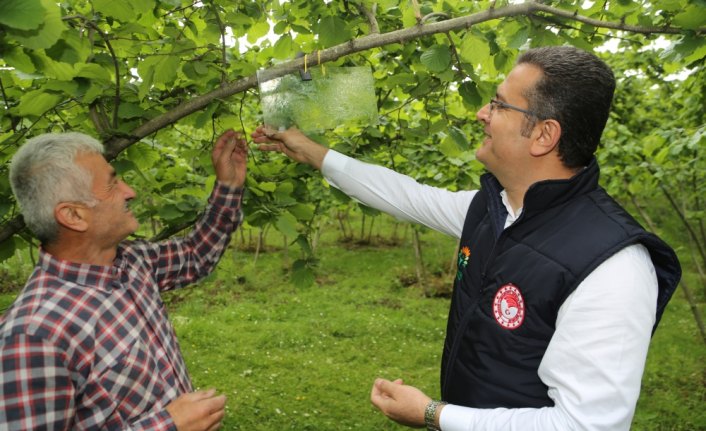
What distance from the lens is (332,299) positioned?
10594 mm

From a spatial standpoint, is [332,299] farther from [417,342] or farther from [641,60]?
[641,60]

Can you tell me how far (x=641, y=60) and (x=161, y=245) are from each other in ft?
22.2

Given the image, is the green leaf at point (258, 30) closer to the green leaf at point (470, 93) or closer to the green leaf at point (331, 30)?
the green leaf at point (331, 30)

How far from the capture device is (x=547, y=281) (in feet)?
5.39

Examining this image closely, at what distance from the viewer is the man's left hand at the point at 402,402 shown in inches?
71.8

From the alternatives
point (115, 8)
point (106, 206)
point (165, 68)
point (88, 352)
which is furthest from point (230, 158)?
point (88, 352)

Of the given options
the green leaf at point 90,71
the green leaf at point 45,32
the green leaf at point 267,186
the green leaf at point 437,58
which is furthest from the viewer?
the green leaf at point 267,186

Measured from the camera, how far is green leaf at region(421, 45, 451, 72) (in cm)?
234

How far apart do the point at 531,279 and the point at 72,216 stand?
60.9 inches

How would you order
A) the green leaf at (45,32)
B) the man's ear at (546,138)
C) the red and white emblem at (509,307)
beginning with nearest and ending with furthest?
the green leaf at (45,32) → the red and white emblem at (509,307) → the man's ear at (546,138)

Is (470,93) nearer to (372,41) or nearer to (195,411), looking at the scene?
(372,41)

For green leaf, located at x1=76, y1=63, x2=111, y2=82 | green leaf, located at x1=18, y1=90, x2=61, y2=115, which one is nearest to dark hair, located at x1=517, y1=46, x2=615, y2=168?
green leaf, located at x1=76, y1=63, x2=111, y2=82

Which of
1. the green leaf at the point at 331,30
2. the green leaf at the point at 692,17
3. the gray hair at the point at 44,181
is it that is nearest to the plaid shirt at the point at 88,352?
the gray hair at the point at 44,181

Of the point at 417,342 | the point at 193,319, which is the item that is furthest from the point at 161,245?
the point at 193,319
